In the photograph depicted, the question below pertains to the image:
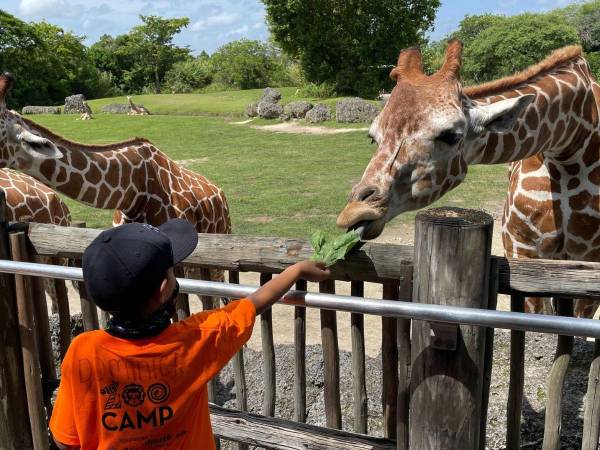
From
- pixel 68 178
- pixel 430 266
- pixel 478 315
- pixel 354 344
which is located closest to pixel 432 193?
pixel 354 344

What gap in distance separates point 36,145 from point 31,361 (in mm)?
2502

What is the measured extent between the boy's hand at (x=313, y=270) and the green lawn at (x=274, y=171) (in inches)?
278

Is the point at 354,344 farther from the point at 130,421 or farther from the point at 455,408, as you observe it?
the point at 130,421

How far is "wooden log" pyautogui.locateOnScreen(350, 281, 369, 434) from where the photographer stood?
273 centimetres

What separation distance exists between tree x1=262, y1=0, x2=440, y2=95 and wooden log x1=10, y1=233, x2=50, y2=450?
1190 inches

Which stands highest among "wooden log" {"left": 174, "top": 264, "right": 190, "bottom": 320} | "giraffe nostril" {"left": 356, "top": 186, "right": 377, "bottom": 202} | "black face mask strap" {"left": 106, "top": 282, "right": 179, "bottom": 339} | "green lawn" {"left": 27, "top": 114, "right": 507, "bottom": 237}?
"giraffe nostril" {"left": 356, "top": 186, "right": 377, "bottom": 202}

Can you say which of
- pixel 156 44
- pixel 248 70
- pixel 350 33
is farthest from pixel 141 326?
pixel 156 44

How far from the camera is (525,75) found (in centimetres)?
394

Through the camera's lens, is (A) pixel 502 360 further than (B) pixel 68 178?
No

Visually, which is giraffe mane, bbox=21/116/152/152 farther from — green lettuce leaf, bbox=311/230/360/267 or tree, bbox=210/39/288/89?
tree, bbox=210/39/288/89

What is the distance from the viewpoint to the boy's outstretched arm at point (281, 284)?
7.27 feet

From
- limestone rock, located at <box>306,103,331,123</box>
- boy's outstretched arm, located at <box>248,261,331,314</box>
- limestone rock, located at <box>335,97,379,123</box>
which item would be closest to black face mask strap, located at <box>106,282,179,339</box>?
boy's outstretched arm, located at <box>248,261,331,314</box>

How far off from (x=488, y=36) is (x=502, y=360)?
38181 millimetres

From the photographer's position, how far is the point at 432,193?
137 inches
